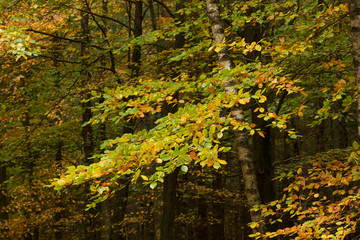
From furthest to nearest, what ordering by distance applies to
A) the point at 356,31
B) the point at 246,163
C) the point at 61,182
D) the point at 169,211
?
the point at 169,211 → the point at 246,163 → the point at 356,31 → the point at 61,182

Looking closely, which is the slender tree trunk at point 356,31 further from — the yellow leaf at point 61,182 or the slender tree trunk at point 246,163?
the yellow leaf at point 61,182

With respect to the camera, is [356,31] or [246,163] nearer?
[356,31]

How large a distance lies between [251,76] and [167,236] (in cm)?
653

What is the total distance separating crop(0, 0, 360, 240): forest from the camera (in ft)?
12.3

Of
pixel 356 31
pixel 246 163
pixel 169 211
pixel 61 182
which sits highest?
pixel 356 31

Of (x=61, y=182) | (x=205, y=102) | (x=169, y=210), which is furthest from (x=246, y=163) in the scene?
(x=169, y=210)

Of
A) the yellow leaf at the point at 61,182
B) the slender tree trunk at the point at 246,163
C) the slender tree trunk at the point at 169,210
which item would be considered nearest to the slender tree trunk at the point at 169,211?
the slender tree trunk at the point at 169,210

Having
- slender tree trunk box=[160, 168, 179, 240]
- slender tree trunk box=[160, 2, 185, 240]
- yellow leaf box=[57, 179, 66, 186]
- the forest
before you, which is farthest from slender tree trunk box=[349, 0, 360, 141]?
slender tree trunk box=[160, 168, 179, 240]

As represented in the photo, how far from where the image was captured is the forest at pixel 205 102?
148 inches

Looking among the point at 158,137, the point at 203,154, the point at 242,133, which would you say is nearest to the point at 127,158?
the point at 158,137

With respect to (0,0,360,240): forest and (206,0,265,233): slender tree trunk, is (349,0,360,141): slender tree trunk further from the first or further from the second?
(206,0,265,233): slender tree trunk

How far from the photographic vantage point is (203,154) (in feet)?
10.8

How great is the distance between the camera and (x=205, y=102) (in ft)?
20.6

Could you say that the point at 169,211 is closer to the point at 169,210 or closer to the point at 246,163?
the point at 169,210
